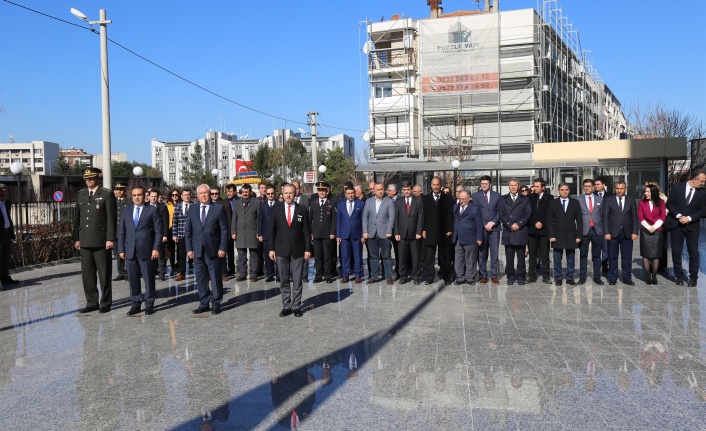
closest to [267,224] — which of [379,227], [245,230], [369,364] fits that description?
[245,230]

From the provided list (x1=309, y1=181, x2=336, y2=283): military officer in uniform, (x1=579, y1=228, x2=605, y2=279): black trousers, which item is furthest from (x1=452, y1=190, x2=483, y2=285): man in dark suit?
(x1=309, y1=181, x2=336, y2=283): military officer in uniform

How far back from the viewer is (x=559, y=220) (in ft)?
34.7

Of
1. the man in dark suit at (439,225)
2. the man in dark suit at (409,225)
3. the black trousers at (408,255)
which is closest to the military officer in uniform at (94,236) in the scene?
the man in dark suit at (409,225)

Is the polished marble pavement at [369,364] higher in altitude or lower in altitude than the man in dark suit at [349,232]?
lower

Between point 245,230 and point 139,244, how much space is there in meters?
3.34

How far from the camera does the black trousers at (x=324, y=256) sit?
1149cm

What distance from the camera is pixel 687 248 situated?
1028 centimetres

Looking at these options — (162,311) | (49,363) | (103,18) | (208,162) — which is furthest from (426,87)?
(208,162)

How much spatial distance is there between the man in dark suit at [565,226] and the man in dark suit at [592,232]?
0.70ft

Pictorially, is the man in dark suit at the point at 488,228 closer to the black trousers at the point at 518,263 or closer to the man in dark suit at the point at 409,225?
the black trousers at the point at 518,263

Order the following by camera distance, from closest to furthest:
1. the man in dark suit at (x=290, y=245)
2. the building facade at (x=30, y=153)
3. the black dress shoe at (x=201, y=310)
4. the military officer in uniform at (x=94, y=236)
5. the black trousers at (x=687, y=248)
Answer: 1. the man in dark suit at (x=290, y=245)
2. the black dress shoe at (x=201, y=310)
3. the military officer in uniform at (x=94, y=236)
4. the black trousers at (x=687, y=248)
5. the building facade at (x=30, y=153)

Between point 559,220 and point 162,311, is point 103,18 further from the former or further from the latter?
point 559,220

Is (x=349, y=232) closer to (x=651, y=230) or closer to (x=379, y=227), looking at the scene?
(x=379, y=227)

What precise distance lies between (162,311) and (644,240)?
8.20m
